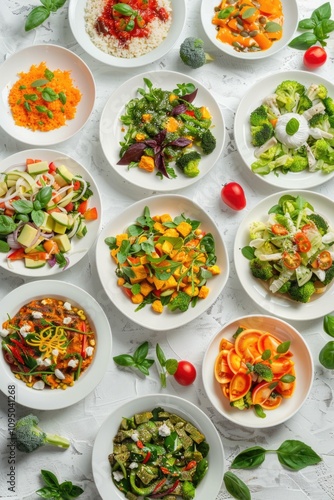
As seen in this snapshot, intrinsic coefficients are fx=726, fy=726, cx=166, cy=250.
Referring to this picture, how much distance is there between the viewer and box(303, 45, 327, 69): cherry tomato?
15.1ft

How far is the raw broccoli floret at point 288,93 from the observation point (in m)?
4.54

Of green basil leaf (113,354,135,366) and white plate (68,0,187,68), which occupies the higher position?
white plate (68,0,187,68)

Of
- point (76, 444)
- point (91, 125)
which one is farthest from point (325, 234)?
point (76, 444)

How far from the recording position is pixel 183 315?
4348 millimetres

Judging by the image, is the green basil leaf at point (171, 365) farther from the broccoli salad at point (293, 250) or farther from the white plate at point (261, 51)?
the white plate at point (261, 51)

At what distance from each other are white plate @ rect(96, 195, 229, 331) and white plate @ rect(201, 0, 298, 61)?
1.03 metres

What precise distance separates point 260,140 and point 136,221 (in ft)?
3.01

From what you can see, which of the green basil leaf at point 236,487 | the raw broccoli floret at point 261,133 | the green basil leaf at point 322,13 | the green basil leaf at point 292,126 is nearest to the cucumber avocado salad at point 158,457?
the green basil leaf at point 236,487

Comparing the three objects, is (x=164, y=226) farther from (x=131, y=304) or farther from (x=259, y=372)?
(x=259, y=372)

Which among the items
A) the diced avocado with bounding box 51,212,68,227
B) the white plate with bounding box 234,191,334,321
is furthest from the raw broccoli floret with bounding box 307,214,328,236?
the diced avocado with bounding box 51,212,68,227

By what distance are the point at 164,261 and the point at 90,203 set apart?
1.96 feet

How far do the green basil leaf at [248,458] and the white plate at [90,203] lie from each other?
151 centimetres

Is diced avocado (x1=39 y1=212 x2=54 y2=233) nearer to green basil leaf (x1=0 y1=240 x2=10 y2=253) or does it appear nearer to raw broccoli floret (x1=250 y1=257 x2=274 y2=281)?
green basil leaf (x1=0 y1=240 x2=10 y2=253)

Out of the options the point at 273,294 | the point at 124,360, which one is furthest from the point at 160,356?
the point at 273,294
